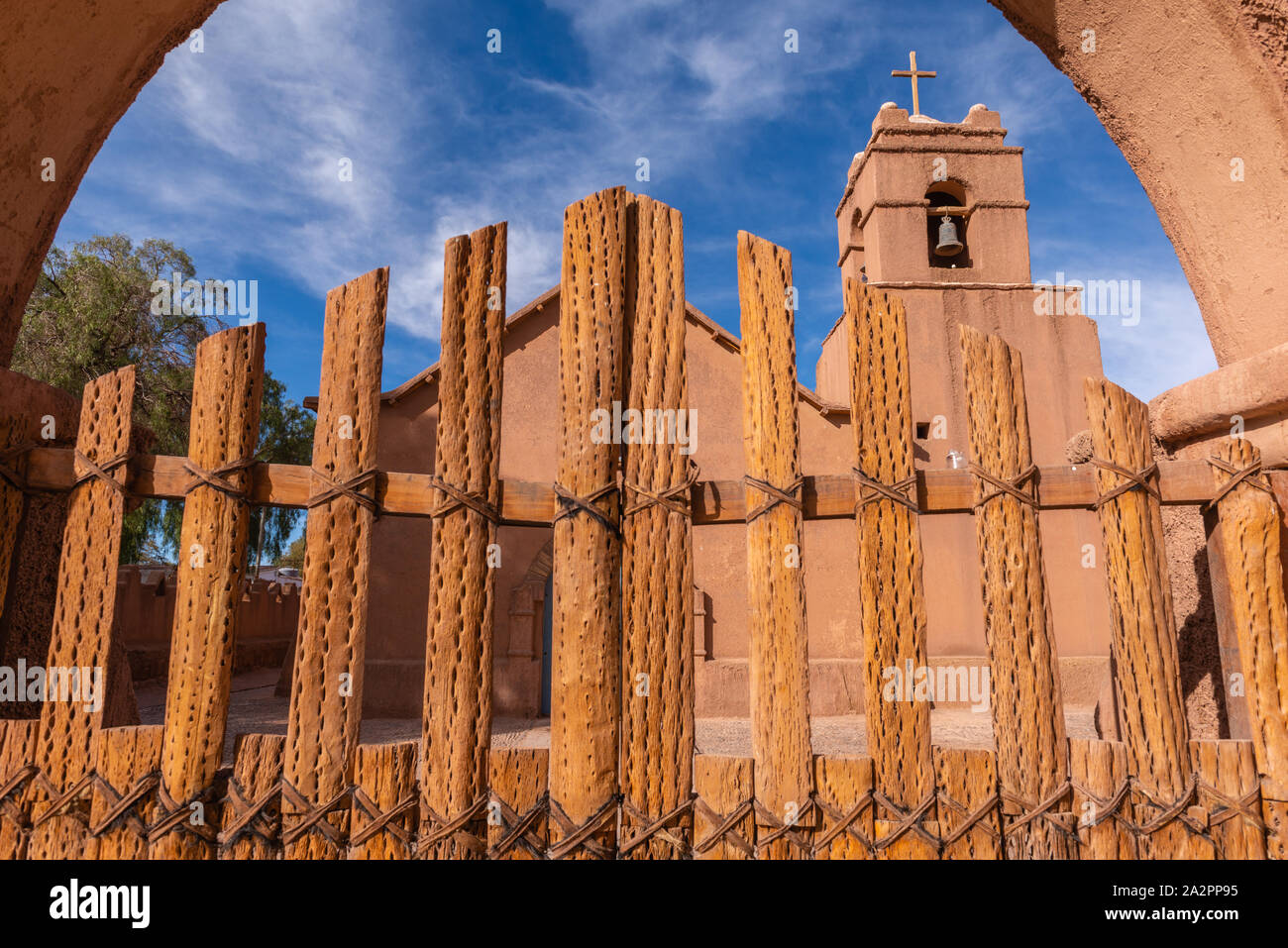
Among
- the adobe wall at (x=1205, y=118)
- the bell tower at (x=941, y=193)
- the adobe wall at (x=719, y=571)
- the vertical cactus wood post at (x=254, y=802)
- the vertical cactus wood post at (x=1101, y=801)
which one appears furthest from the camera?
the bell tower at (x=941, y=193)

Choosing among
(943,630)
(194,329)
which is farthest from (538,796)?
(194,329)

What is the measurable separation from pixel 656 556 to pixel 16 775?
6.71 ft

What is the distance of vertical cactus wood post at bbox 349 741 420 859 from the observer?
215cm

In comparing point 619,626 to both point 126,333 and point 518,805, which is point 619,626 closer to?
point 518,805

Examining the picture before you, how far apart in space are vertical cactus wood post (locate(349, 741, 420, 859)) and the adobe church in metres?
8.98

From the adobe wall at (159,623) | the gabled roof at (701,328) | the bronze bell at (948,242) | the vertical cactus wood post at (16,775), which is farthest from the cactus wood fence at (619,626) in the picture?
the bronze bell at (948,242)

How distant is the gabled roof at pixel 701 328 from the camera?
11.9 meters

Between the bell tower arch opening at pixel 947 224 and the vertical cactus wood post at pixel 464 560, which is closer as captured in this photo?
the vertical cactus wood post at pixel 464 560

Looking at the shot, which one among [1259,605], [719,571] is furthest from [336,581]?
[719,571]

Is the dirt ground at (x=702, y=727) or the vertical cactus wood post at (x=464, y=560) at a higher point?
the vertical cactus wood post at (x=464, y=560)

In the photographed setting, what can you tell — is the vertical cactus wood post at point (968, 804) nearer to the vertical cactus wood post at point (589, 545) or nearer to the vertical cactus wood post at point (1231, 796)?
the vertical cactus wood post at point (1231, 796)

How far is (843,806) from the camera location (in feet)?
7.32

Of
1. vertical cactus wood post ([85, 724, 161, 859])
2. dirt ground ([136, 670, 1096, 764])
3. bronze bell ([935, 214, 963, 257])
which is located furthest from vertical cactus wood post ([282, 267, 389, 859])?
bronze bell ([935, 214, 963, 257])

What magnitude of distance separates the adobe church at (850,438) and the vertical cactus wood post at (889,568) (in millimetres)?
7906
